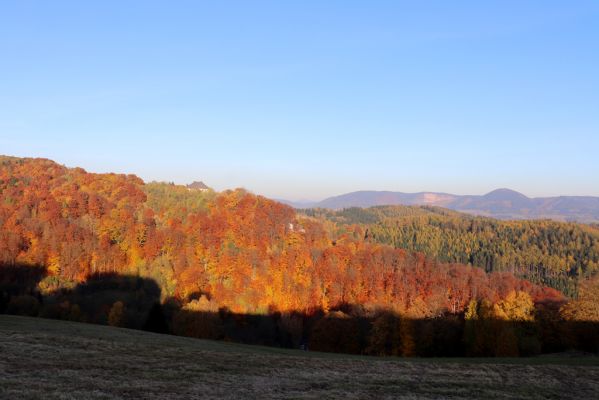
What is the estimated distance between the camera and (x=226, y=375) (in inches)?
784

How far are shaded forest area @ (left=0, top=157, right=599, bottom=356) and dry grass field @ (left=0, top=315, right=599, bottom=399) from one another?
151 feet

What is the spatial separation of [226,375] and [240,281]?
113132 millimetres

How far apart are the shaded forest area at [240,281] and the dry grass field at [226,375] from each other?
45951mm

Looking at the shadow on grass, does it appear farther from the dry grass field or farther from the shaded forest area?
the dry grass field

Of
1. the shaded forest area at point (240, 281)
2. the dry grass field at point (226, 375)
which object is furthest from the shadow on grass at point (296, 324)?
the dry grass field at point (226, 375)

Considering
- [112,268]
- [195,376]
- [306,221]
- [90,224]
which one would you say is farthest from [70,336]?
[306,221]

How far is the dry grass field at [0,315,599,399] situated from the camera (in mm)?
16344

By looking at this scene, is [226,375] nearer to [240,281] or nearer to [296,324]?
[296,324]

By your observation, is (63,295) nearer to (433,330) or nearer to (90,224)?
(90,224)

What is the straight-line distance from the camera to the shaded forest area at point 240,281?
76312mm

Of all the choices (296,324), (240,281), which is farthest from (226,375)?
(240,281)

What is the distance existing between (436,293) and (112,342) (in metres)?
109

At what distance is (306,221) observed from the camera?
595 feet

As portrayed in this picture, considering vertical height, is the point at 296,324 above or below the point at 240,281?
below
